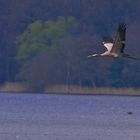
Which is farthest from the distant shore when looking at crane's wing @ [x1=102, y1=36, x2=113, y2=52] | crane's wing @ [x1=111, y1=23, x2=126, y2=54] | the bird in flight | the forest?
crane's wing @ [x1=111, y1=23, x2=126, y2=54]

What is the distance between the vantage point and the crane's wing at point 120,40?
26016mm

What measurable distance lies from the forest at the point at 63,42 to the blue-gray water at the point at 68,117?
241cm

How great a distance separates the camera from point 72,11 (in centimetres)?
8888

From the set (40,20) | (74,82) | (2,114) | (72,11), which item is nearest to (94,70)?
(74,82)

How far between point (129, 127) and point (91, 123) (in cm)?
209

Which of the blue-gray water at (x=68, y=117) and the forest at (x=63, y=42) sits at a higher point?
the forest at (x=63, y=42)

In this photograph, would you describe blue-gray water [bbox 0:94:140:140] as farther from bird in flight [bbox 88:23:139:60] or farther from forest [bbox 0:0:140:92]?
bird in flight [bbox 88:23:139:60]

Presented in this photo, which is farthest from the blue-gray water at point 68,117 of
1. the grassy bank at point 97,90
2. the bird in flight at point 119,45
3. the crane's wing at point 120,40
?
Result: the crane's wing at point 120,40

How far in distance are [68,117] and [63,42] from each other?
26713 millimetres

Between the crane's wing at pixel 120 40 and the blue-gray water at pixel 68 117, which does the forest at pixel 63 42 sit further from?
the crane's wing at pixel 120 40

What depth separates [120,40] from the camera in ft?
85.5

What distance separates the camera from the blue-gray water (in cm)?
3881

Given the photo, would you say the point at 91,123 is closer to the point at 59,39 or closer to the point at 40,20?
the point at 59,39

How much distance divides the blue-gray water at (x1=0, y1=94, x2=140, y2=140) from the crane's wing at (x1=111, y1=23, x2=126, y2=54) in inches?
418
